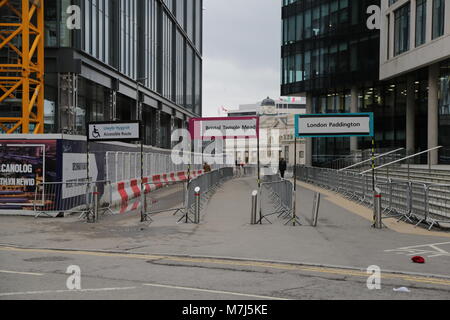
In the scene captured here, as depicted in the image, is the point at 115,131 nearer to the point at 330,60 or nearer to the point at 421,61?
the point at 421,61

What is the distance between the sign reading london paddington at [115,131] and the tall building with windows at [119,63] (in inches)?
474

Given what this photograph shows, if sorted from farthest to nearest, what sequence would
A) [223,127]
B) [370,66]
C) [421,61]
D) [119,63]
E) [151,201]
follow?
[370,66], [119,63], [421,61], [151,201], [223,127]

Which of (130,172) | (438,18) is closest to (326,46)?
(438,18)

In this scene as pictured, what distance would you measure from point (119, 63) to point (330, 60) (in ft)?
70.5

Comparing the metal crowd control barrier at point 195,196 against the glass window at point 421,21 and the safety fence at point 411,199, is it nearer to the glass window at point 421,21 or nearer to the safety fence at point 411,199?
the safety fence at point 411,199

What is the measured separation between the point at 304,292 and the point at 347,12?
1746 inches

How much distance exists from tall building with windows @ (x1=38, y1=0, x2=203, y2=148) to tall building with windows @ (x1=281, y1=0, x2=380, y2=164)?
44.4 feet

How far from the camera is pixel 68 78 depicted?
1134 inches

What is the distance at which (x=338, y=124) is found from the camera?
15281 millimetres

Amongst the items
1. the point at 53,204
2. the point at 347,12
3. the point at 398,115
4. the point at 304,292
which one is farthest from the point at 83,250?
the point at 347,12

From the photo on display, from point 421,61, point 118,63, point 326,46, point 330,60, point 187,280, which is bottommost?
point 187,280

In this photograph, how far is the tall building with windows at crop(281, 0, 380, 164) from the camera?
45.6 meters

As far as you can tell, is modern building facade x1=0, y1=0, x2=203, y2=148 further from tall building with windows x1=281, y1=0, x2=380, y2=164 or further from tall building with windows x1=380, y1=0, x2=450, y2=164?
tall building with windows x1=380, y1=0, x2=450, y2=164

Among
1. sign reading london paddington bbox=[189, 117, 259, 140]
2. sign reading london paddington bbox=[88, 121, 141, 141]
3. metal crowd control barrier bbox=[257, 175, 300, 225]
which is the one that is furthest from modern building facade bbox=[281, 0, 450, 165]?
sign reading london paddington bbox=[88, 121, 141, 141]
